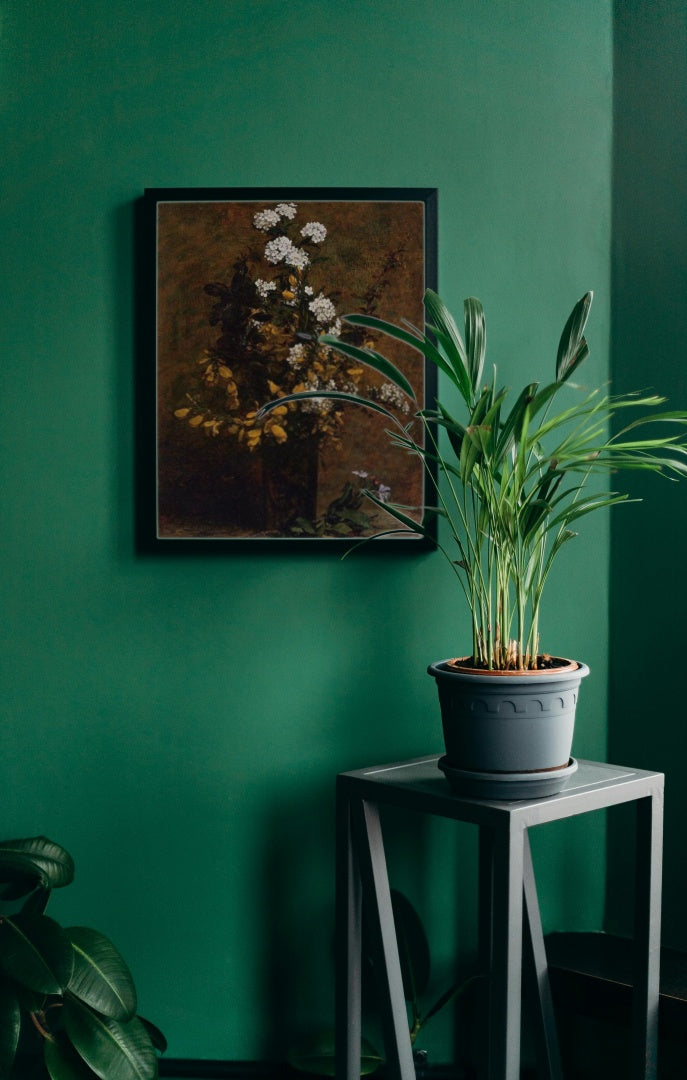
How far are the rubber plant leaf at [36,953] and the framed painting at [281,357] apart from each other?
811mm

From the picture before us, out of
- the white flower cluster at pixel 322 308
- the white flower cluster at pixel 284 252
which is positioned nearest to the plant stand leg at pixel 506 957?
the white flower cluster at pixel 322 308

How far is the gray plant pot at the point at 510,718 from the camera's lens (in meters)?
1.52

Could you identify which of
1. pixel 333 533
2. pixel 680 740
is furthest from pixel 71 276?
pixel 680 740

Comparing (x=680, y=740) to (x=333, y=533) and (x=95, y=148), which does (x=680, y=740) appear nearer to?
(x=333, y=533)

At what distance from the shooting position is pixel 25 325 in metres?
2.00

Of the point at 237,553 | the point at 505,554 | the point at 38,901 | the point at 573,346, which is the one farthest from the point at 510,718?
the point at 38,901

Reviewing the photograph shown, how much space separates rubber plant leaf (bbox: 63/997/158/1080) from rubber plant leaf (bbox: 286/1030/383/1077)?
368 mm

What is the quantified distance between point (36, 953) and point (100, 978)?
0.14 m

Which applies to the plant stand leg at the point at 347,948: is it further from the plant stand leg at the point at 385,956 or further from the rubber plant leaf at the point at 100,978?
the rubber plant leaf at the point at 100,978

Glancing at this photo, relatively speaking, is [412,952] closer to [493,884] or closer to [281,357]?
[493,884]

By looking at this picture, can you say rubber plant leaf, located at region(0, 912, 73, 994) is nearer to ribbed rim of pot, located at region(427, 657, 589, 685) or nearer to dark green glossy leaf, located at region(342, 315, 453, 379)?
ribbed rim of pot, located at region(427, 657, 589, 685)

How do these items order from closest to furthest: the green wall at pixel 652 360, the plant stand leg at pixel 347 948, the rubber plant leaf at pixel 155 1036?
1. the plant stand leg at pixel 347 948
2. the rubber plant leaf at pixel 155 1036
3. the green wall at pixel 652 360

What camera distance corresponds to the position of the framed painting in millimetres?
1965

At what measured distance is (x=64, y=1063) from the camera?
162 cm
